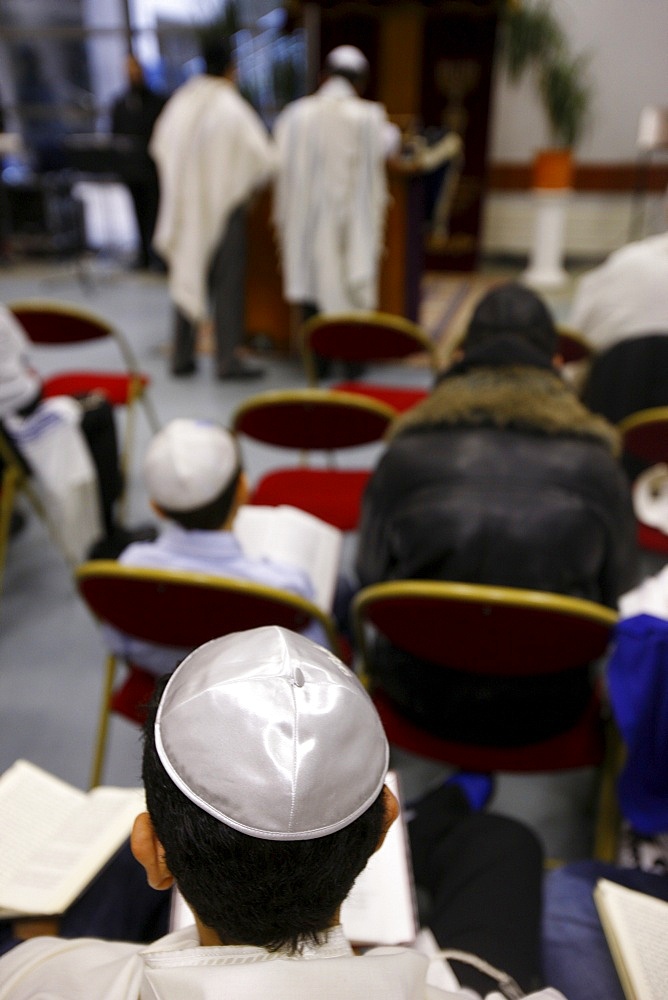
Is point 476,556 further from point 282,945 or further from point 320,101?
point 320,101

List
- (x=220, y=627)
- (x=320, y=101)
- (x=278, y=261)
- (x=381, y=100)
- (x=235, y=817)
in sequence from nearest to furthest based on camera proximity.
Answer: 1. (x=235, y=817)
2. (x=220, y=627)
3. (x=320, y=101)
4. (x=278, y=261)
5. (x=381, y=100)

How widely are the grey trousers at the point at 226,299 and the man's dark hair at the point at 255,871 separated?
351 cm

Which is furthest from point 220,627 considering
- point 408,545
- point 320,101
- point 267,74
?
point 267,74

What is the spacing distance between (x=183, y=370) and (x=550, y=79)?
107 inches

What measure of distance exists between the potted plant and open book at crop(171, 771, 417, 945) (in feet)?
7.45

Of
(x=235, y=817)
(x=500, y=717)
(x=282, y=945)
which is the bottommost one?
(x=500, y=717)

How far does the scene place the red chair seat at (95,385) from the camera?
2.51 metres

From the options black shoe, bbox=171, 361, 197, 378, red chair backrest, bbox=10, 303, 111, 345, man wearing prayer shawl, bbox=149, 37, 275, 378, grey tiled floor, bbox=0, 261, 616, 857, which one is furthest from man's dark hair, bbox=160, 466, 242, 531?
black shoe, bbox=171, 361, 197, 378

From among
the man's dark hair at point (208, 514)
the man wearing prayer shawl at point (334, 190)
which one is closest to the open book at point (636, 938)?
the man's dark hair at point (208, 514)

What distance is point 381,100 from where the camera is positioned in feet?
20.8

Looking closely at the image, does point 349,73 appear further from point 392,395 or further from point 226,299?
point 392,395

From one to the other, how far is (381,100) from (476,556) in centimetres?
622

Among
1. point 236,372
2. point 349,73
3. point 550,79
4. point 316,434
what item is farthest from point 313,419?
point 550,79

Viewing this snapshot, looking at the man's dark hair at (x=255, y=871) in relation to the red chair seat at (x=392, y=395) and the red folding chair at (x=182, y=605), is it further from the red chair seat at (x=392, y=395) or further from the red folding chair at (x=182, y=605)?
the red chair seat at (x=392, y=395)
